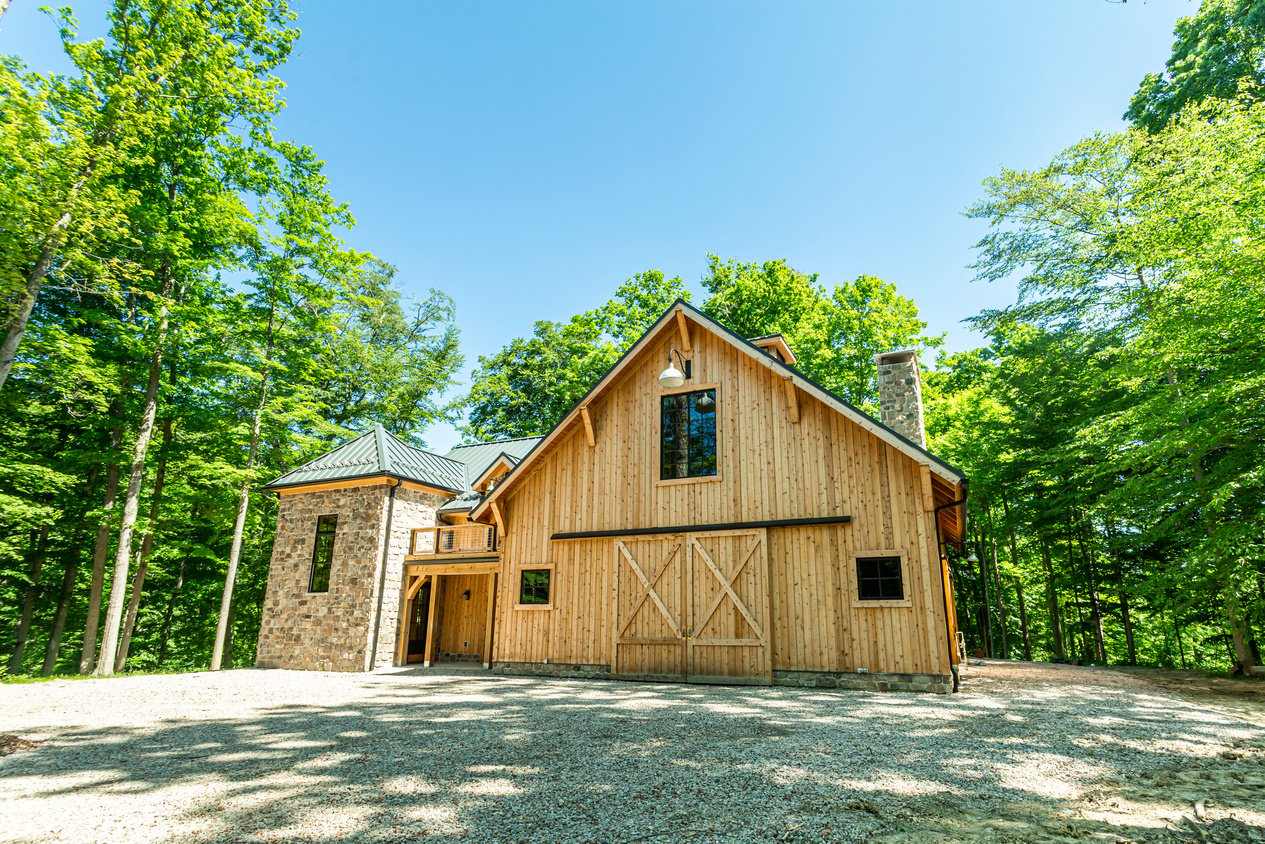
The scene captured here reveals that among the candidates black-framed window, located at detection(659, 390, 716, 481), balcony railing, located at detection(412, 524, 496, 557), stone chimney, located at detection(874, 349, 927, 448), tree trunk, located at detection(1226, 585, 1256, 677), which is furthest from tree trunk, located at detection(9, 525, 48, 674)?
tree trunk, located at detection(1226, 585, 1256, 677)

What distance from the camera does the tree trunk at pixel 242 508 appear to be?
1568 centimetres

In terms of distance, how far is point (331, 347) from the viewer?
2448 cm

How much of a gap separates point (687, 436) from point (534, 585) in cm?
462

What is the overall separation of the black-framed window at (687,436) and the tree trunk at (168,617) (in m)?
20.8

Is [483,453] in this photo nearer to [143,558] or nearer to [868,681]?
[143,558]

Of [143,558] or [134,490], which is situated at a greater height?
[134,490]

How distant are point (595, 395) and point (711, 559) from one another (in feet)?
13.4

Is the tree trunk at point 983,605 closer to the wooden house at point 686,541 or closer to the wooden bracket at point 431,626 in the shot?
the wooden house at point 686,541

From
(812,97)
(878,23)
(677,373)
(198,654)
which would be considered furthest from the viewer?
(198,654)

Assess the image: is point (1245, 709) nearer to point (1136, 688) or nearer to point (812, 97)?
point (1136, 688)

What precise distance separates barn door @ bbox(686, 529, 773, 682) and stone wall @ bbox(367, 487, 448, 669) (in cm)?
831

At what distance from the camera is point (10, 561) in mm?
17781

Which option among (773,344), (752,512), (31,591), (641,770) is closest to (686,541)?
(752,512)

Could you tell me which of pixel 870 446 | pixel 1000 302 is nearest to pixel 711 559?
pixel 870 446
